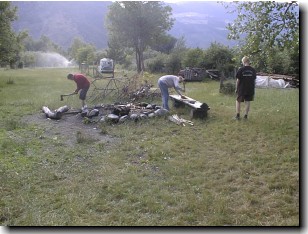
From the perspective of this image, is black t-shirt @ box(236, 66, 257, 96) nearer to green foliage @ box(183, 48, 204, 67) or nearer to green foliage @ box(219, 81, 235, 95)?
green foliage @ box(219, 81, 235, 95)

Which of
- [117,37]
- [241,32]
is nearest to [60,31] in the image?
[117,37]

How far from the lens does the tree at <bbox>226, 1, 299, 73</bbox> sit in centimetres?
750

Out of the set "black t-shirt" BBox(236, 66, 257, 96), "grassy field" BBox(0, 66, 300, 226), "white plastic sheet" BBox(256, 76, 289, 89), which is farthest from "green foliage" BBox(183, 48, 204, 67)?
"black t-shirt" BBox(236, 66, 257, 96)

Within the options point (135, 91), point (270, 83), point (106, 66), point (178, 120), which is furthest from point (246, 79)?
point (106, 66)

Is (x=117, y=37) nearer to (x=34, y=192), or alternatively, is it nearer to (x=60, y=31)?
(x=34, y=192)

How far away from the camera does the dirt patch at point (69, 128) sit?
838 cm

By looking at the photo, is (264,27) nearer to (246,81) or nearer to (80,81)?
(246,81)

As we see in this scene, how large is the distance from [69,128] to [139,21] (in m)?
25.3

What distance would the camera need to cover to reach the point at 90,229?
3.78 meters

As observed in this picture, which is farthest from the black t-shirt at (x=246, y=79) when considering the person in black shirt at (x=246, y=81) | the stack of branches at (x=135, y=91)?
the stack of branches at (x=135, y=91)

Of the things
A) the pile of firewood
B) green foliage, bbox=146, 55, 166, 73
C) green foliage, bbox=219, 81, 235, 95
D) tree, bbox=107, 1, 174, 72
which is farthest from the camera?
tree, bbox=107, 1, 174, 72

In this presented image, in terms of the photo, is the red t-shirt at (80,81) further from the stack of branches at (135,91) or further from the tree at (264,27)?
the tree at (264,27)

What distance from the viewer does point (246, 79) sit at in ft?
30.2

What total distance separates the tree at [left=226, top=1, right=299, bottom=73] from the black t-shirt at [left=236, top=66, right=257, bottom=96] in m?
0.37
